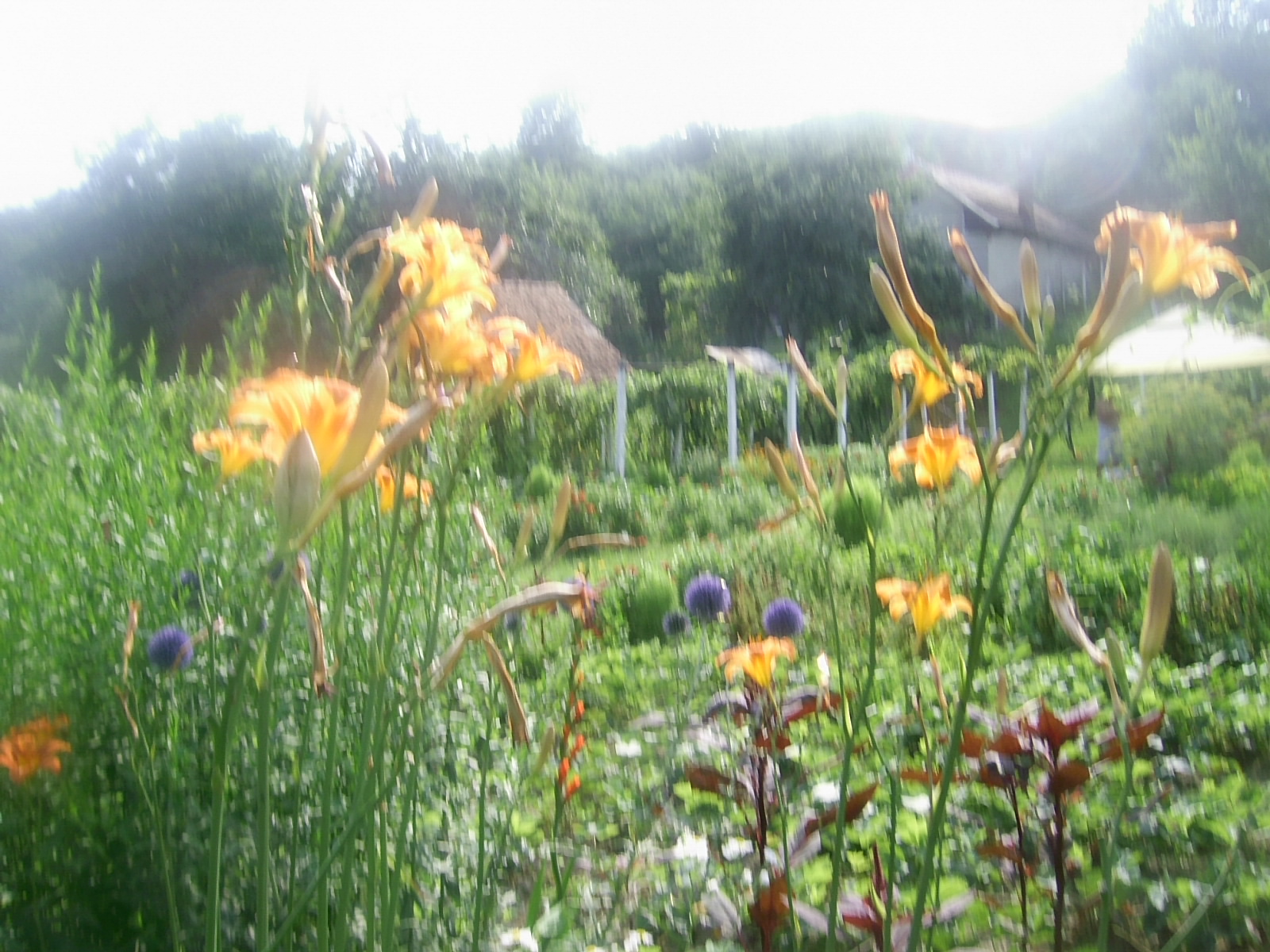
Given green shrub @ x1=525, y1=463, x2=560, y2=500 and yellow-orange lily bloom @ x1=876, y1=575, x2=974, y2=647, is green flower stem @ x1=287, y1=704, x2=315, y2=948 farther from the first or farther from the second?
green shrub @ x1=525, y1=463, x2=560, y2=500

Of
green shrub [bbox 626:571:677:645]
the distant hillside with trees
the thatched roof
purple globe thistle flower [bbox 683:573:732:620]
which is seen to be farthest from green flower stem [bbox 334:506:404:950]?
the distant hillside with trees

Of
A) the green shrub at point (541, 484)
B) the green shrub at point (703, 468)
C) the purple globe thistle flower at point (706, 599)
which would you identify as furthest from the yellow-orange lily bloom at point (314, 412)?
the green shrub at point (703, 468)

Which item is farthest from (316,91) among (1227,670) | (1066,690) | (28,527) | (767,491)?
(767,491)

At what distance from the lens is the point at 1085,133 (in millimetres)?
17062

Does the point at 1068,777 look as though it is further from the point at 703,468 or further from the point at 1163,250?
the point at 703,468

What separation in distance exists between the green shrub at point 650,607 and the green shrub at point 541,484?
3218 mm

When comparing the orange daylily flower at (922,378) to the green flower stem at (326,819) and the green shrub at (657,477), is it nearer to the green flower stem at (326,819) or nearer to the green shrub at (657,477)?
the green flower stem at (326,819)

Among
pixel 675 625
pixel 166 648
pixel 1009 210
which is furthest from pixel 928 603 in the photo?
pixel 1009 210

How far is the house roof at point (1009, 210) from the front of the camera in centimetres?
1567

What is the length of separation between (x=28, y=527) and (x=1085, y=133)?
1861 centimetres

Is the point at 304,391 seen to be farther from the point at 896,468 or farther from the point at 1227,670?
the point at 1227,670

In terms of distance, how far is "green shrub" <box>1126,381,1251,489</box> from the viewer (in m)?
6.27

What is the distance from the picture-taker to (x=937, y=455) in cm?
107

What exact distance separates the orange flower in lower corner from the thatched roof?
32.6ft
